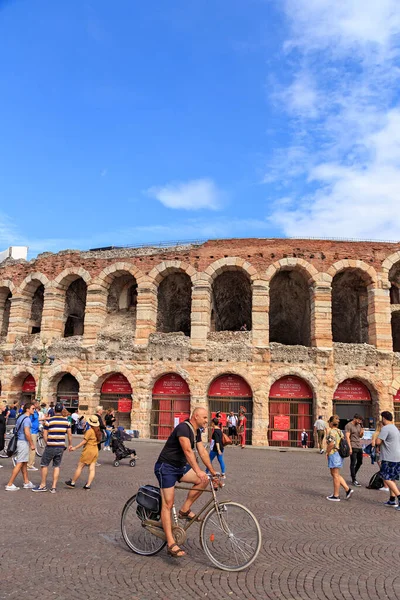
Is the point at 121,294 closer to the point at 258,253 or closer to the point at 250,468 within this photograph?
the point at 258,253

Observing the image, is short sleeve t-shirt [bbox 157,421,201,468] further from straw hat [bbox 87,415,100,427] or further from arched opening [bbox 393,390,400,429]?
arched opening [bbox 393,390,400,429]

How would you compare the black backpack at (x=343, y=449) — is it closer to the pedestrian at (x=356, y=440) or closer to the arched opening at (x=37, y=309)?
the pedestrian at (x=356, y=440)

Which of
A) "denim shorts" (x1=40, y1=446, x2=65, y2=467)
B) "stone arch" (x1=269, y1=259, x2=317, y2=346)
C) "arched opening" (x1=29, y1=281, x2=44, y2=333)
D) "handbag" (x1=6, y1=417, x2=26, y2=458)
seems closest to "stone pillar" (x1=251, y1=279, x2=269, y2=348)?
"stone arch" (x1=269, y1=259, x2=317, y2=346)

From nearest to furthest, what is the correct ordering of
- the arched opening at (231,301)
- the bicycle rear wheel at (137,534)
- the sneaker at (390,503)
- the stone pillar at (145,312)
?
the bicycle rear wheel at (137,534) < the sneaker at (390,503) < the stone pillar at (145,312) < the arched opening at (231,301)

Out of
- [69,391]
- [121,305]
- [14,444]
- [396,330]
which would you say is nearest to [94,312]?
[121,305]

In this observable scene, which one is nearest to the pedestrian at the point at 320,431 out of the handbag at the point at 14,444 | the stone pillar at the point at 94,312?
the stone pillar at the point at 94,312

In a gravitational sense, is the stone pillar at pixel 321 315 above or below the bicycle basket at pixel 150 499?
above

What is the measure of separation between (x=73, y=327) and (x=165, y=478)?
24.8 meters

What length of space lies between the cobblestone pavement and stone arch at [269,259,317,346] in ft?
49.3

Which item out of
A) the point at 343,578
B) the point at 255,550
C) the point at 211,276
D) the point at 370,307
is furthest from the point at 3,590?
the point at 370,307

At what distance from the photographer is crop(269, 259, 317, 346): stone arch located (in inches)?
917

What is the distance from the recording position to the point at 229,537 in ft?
15.1

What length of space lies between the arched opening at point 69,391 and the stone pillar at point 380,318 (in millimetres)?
16060

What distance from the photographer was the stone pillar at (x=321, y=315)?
2167 centimetres
